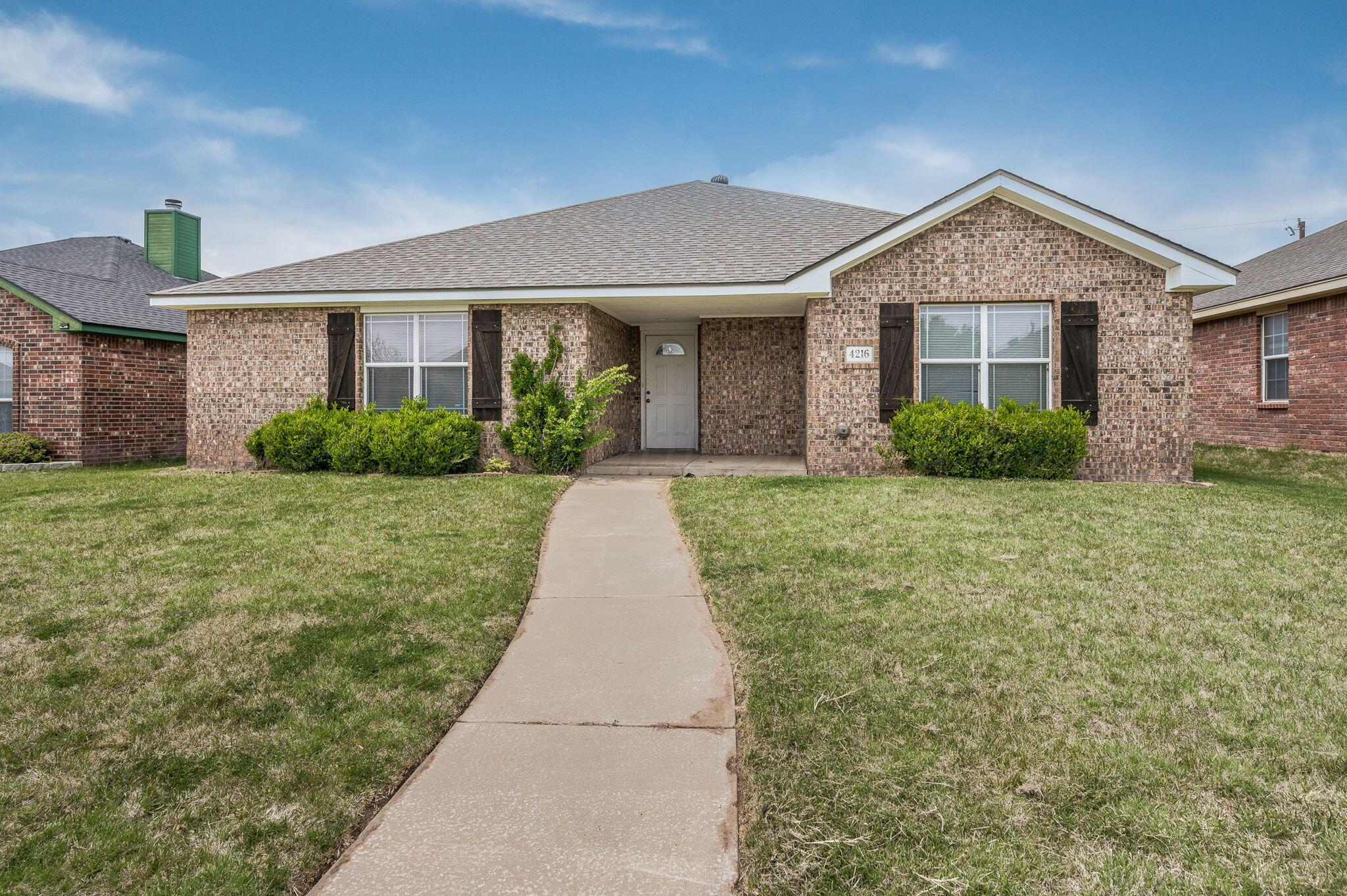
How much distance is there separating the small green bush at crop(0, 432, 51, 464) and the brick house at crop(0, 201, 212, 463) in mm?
277

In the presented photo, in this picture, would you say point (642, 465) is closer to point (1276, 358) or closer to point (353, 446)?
point (353, 446)

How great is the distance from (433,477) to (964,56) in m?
12.7

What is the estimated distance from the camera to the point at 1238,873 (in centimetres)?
203

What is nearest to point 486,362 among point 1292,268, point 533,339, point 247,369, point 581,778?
point 533,339

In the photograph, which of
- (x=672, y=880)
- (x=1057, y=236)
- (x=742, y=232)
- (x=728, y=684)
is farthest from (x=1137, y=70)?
(x=672, y=880)

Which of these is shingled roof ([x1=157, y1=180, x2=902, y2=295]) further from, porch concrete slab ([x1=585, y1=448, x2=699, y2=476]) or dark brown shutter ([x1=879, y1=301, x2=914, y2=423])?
porch concrete slab ([x1=585, y1=448, x2=699, y2=476])

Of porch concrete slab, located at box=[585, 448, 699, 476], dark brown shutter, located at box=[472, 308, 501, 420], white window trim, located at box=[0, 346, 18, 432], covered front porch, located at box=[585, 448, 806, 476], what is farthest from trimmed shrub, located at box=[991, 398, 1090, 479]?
white window trim, located at box=[0, 346, 18, 432]

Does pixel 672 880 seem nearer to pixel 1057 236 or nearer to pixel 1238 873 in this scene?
pixel 1238 873

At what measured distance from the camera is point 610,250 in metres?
12.4

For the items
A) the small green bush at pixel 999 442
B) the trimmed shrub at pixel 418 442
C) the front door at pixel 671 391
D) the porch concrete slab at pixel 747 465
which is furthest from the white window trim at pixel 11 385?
the small green bush at pixel 999 442

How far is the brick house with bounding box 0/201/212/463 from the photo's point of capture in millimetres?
13117

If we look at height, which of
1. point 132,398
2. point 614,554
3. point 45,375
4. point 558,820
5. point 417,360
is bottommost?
point 558,820

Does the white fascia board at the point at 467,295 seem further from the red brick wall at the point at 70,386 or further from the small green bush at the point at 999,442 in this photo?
the red brick wall at the point at 70,386

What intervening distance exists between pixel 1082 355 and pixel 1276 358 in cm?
694
